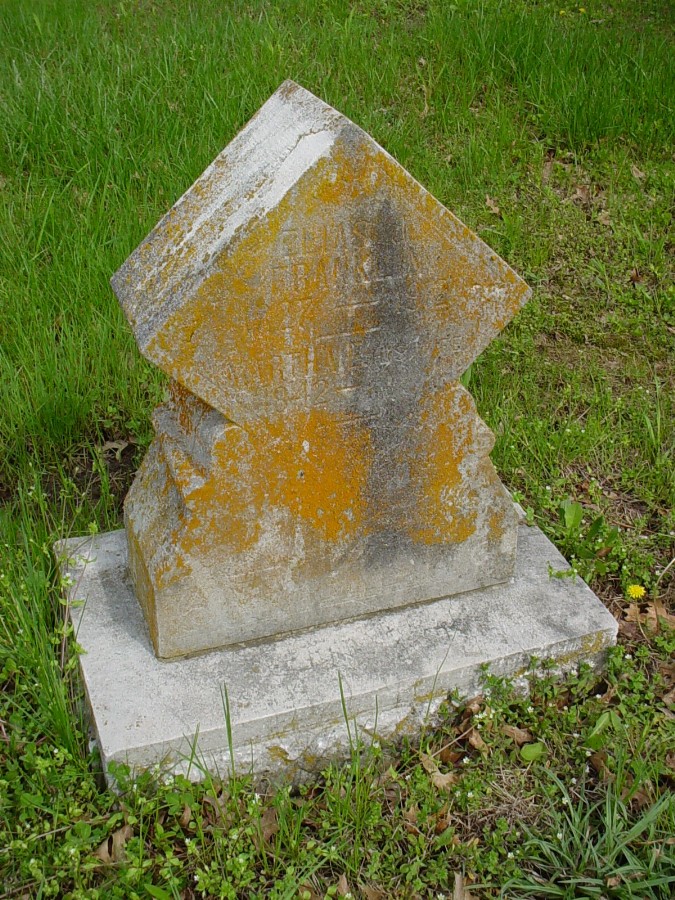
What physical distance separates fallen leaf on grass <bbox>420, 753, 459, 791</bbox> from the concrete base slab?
0.37ft

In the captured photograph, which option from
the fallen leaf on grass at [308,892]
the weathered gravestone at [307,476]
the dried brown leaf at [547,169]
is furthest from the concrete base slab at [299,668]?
the dried brown leaf at [547,169]

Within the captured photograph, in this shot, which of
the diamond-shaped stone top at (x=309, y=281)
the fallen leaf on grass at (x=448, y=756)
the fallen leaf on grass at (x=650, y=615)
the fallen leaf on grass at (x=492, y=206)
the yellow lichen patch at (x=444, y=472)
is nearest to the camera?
the diamond-shaped stone top at (x=309, y=281)

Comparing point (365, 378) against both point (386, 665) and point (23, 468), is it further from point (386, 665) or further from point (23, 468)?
point (23, 468)

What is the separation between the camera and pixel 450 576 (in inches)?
112

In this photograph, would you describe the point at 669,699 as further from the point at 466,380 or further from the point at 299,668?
the point at 466,380

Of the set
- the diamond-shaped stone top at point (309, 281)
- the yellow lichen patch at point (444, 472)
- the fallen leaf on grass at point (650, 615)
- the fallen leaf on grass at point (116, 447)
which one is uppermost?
the diamond-shaped stone top at point (309, 281)

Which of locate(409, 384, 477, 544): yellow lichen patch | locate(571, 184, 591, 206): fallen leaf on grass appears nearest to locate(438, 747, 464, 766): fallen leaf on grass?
locate(409, 384, 477, 544): yellow lichen patch

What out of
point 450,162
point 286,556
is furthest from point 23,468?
point 450,162

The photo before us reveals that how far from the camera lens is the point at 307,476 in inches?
98.3

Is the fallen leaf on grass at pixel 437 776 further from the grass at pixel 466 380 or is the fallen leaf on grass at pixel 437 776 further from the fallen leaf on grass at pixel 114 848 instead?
the fallen leaf on grass at pixel 114 848

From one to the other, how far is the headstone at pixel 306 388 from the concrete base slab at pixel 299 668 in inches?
3.3

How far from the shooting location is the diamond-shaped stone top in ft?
7.09

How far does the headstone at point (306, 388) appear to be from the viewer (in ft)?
7.18

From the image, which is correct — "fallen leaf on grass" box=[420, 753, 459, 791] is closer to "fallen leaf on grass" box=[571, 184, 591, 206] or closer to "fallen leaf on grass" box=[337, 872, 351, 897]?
"fallen leaf on grass" box=[337, 872, 351, 897]
